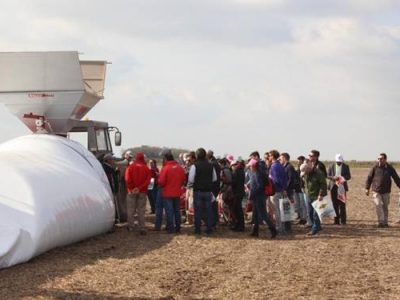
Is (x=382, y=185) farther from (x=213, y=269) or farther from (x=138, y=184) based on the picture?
(x=213, y=269)

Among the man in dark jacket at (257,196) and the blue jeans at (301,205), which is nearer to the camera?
the man in dark jacket at (257,196)

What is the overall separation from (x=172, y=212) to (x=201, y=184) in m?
0.88

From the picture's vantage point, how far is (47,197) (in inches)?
510

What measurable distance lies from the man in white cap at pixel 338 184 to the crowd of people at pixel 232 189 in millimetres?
37

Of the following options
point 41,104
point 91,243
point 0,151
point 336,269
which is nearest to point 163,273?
point 336,269

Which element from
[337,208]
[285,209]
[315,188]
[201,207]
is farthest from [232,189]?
[337,208]

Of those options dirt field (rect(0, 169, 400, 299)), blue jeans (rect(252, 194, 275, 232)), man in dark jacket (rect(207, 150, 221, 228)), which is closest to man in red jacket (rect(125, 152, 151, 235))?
dirt field (rect(0, 169, 400, 299))

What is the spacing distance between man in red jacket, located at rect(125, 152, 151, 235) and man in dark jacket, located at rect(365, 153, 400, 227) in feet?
19.1

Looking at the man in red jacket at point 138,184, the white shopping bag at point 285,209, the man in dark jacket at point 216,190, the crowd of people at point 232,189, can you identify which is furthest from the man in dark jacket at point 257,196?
the man in red jacket at point 138,184

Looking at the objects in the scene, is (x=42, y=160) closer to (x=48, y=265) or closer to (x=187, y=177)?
(x=48, y=265)

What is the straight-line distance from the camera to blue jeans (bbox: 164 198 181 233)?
17.0m

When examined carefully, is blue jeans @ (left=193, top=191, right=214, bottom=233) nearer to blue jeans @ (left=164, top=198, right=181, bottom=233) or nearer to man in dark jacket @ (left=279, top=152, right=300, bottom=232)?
blue jeans @ (left=164, top=198, right=181, bottom=233)

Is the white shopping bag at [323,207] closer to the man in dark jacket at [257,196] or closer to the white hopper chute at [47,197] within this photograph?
the man in dark jacket at [257,196]

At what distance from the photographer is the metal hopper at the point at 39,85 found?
1773 cm
